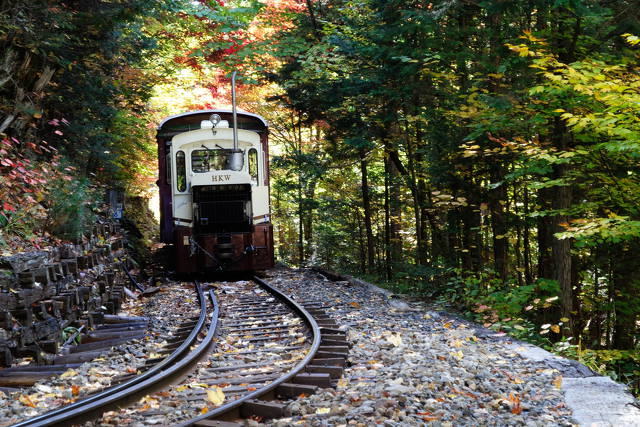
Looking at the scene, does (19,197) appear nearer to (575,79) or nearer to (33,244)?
(33,244)

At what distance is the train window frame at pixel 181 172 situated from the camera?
12930 millimetres

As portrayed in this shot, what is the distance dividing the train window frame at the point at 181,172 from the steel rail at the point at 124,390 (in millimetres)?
6792

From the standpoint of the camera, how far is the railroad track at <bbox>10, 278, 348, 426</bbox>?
3.98 meters

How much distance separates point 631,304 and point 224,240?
26.4ft

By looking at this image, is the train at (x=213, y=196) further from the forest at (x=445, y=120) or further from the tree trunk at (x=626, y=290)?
the tree trunk at (x=626, y=290)

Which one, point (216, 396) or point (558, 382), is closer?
point (216, 396)

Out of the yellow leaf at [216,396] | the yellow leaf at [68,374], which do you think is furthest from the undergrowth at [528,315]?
the yellow leaf at [68,374]

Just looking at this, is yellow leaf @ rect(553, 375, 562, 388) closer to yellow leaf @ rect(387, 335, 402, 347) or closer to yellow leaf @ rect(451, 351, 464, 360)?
yellow leaf @ rect(451, 351, 464, 360)

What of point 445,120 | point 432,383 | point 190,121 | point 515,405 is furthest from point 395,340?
point 190,121

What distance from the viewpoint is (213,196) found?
12719 millimetres

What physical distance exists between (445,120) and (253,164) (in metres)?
4.90

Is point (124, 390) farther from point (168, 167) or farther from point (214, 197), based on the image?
point (168, 167)

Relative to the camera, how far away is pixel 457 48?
32.7 feet

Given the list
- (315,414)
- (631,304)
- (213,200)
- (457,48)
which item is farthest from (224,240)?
(315,414)
